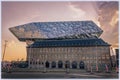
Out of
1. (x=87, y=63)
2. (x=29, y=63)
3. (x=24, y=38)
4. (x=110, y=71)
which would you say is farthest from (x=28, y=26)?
(x=110, y=71)

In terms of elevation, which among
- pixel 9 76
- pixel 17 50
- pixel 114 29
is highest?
pixel 114 29

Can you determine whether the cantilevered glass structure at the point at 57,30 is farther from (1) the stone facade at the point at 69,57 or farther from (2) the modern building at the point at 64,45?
(1) the stone facade at the point at 69,57

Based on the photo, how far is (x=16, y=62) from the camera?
4.62 meters

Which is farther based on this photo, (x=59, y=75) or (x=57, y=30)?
(x=57, y=30)

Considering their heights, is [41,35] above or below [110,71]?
above

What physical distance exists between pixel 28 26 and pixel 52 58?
0.58 m

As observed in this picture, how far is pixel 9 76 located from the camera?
456cm

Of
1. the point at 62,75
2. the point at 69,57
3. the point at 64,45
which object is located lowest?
the point at 62,75

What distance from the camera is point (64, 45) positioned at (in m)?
4.63

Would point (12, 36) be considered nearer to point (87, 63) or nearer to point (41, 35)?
point (41, 35)

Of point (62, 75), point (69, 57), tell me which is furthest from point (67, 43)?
point (62, 75)

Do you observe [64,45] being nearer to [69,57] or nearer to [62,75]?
[69,57]

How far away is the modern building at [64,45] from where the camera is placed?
459 centimetres

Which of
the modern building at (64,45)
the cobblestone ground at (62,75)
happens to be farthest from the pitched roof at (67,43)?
the cobblestone ground at (62,75)
